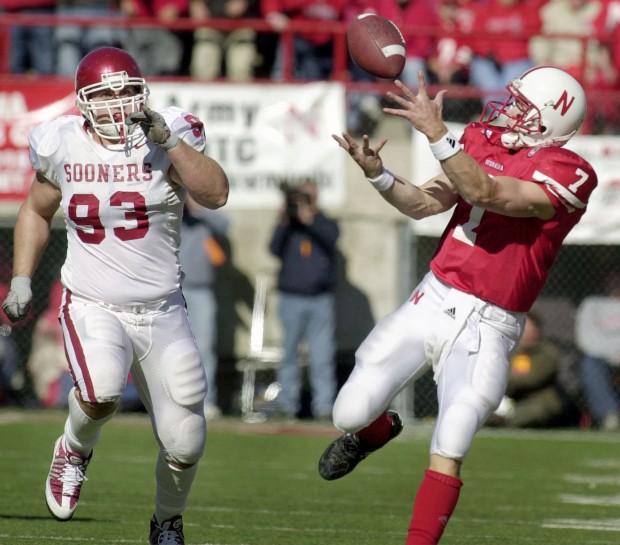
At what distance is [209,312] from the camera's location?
36.3 ft

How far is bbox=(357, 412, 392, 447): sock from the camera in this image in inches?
204

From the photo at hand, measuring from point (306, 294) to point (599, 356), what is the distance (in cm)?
254

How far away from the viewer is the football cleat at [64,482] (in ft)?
16.5

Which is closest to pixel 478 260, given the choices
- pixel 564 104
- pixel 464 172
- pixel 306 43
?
pixel 464 172

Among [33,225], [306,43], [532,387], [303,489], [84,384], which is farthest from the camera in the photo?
[306,43]

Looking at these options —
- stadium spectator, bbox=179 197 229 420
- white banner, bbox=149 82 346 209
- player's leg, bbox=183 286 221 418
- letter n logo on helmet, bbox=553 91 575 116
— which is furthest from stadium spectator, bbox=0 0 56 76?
letter n logo on helmet, bbox=553 91 575 116

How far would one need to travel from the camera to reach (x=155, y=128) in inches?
183

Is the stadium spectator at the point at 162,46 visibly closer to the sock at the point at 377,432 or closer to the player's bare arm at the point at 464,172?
the sock at the point at 377,432

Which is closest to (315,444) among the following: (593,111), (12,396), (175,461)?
(12,396)

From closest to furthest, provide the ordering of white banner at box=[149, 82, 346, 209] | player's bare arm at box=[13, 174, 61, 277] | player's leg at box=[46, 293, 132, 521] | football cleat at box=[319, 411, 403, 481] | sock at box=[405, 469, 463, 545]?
sock at box=[405, 469, 463, 545] < player's leg at box=[46, 293, 132, 521] < player's bare arm at box=[13, 174, 61, 277] < football cleat at box=[319, 411, 403, 481] < white banner at box=[149, 82, 346, 209]

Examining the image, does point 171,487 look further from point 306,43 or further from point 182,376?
point 306,43

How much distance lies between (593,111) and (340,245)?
2435 mm

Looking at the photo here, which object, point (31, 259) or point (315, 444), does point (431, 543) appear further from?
point (315, 444)

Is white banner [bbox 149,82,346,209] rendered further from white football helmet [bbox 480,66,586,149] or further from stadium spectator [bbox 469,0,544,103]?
white football helmet [bbox 480,66,586,149]
